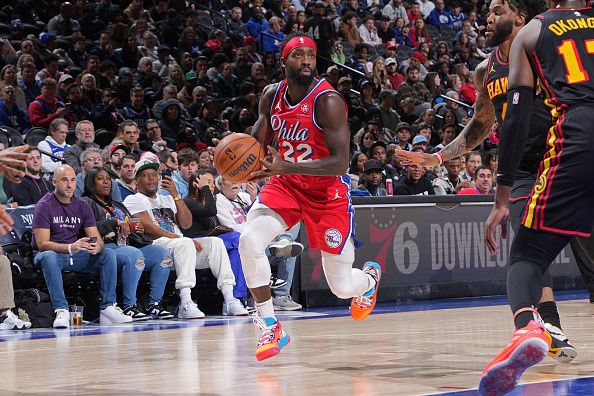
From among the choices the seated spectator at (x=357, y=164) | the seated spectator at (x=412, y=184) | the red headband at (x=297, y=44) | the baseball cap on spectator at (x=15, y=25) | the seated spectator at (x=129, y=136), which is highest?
the baseball cap on spectator at (x=15, y=25)

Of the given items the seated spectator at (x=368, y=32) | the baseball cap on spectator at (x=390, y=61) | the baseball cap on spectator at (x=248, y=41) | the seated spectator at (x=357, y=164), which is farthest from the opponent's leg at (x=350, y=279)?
the seated spectator at (x=368, y=32)

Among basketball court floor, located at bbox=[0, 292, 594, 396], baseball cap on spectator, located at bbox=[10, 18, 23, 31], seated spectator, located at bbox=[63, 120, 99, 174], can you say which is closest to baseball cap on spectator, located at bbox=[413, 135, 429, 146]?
basketball court floor, located at bbox=[0, 292, 594, 396]

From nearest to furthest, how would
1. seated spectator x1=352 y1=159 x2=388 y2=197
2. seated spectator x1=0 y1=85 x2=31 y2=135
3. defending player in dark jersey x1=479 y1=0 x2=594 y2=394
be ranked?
defending player in dark jersey x1=479 y1=0 x2=594 y2=394 < seated spectator x1=352 y1=159 x2=388 y2=197 < seated spectator x1=0 y1=85 x2=31 y2=135

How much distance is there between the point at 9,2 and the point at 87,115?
160 inches

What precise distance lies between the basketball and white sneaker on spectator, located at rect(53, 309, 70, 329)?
12.6ft

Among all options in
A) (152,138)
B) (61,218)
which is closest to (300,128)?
(61,218)

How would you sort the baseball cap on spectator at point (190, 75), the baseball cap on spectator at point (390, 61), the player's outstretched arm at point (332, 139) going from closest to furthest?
1. the player's outstretched arm at point (332, 139)
2. the baseball cap on spectator at point (190, 75)
3. the baseball cap on spectator at point (390, 61)

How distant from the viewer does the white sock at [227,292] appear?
418 inches

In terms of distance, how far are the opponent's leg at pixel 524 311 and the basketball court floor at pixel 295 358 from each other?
0.63m

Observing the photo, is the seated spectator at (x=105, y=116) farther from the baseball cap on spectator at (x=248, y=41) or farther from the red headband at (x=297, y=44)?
the red headband at (x=297, y=44)

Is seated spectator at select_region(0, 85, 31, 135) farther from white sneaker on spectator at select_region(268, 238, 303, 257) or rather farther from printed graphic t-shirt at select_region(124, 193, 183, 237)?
white sneaker on spectator at select_region(268, 238, 303, 257)

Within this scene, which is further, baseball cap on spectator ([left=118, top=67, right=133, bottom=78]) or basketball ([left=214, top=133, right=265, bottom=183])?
baseball cap on spectator ([left=118, top=67, right=133, bottom=78])

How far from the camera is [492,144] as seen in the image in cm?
1716

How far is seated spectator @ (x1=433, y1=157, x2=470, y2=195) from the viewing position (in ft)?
42.9
